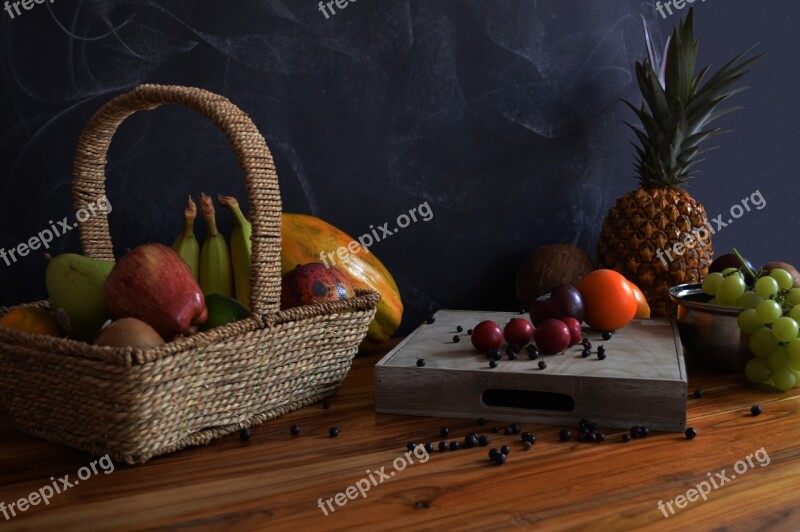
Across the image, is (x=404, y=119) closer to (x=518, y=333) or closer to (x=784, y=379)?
(x=518, y=333)

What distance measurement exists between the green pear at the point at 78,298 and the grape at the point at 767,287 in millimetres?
1039

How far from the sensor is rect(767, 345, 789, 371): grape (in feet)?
4.04

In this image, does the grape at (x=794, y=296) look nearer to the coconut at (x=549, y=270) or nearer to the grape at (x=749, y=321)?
the grape at (x=749, y=321)

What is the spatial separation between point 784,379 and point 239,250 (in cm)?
96

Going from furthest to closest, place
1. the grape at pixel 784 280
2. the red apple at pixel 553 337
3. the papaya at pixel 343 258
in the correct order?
the papaya at pixel 343 258, the grape at pixel 784 280, the red apple at pixel 553 337

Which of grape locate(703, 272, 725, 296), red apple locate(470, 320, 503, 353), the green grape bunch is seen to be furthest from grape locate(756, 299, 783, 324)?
red apple locate(470, 320, 503, 353)

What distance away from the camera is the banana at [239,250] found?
1366 millimetres

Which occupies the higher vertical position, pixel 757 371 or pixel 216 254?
pixel 216 254

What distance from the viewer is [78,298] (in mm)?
Answer: 1038

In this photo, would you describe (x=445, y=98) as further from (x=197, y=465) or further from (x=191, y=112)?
(x=197, y=465)

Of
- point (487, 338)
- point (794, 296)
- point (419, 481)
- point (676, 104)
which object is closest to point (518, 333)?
point (487, 338)

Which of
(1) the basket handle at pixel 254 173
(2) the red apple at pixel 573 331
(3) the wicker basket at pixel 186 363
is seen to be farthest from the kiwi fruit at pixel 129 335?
(2) the red apple at pixel 573 331

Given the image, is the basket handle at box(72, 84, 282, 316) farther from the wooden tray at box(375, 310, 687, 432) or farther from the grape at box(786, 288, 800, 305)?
the grape at box(786, 288, 800, 305)

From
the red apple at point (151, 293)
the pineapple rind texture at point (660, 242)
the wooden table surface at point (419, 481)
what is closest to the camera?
the wooden table surface at point (419, 481)
